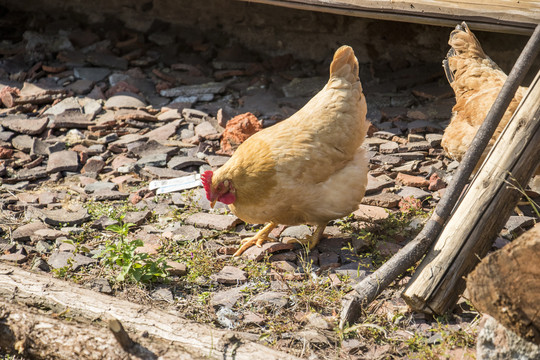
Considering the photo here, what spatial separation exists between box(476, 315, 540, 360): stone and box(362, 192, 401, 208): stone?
232cm

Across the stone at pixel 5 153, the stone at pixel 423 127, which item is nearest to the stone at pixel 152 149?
the stone at pixel 5 153

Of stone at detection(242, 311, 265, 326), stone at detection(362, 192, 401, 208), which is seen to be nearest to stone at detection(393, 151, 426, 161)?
stone at detection(362, 192, 401, 208)

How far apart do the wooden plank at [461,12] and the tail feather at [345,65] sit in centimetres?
130

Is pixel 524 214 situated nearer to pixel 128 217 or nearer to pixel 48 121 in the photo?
pixel 128 217

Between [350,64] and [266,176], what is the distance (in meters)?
1.19

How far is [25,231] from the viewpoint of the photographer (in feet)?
15.5

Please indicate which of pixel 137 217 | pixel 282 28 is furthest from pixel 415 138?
pixel 137 217

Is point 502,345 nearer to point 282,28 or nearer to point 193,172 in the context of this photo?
point 193,172

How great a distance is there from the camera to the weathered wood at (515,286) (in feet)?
8.20

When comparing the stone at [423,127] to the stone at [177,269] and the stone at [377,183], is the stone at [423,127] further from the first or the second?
the stone at [177,269]

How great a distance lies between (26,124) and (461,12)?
4.82 metres

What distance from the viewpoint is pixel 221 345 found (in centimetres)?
304

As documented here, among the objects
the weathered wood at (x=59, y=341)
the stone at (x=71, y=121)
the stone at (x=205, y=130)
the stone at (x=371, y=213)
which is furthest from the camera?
the stone at (x=71, y=121)

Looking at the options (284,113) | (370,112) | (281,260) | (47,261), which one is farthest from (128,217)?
(370,112)
